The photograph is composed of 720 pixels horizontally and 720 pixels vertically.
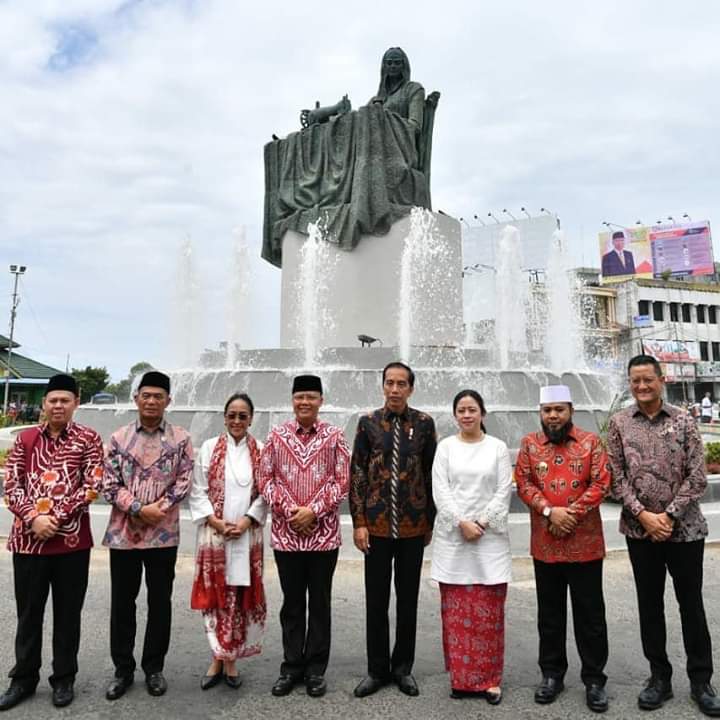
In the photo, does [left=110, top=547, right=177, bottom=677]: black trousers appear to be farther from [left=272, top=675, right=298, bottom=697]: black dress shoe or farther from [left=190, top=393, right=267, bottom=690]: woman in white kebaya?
[left=272, top=675, right=298, bottom=697]: black dress shoe

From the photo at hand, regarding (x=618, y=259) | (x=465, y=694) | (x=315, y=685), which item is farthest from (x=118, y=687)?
(x=618, y=259)

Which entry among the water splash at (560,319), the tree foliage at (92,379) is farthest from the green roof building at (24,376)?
the water splash at (560,319)

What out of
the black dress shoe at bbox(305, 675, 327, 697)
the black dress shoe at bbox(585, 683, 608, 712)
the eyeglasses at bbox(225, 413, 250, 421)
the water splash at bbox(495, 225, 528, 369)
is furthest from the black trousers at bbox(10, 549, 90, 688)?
the water splash at bbox(495, 225, 528, 369)

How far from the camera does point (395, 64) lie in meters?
12.6

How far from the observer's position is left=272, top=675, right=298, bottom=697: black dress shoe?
298cm

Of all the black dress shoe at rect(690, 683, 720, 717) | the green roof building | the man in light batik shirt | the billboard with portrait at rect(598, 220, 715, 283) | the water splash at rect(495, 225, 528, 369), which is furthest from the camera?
the billboard with portrait at rect(598, 220, 715, 283)

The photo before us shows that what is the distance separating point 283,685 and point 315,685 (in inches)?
6.1

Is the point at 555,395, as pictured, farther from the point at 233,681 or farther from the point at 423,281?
the point at 423,281

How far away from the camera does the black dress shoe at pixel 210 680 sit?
3.07 meters

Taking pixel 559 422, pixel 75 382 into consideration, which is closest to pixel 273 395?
pixel 75 382

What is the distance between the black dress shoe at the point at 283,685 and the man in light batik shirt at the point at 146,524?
55 cm

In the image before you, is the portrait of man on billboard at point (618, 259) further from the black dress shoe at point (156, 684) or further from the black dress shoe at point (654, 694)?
the black dress shoe at point (156, 684)

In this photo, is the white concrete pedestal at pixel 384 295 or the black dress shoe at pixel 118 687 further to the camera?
the white concrete pedestal at pixel 384 295

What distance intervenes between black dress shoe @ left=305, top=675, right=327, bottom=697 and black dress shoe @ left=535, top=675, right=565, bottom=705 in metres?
1.02
